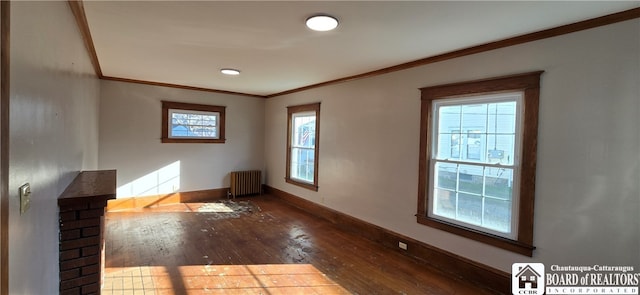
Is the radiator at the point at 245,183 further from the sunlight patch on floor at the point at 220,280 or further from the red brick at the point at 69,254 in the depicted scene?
the red brick at the point at 69,254

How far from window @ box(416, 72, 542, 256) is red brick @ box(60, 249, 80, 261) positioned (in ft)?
10.00

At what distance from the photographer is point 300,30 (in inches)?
99.4

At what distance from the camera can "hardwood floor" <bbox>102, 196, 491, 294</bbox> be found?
2.70 m

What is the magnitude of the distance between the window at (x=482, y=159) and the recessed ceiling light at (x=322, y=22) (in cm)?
144

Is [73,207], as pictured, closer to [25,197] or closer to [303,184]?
[25,197]

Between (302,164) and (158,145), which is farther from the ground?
(158,145)

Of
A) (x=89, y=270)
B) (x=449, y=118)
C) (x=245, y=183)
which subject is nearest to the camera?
(x=89, y=270)

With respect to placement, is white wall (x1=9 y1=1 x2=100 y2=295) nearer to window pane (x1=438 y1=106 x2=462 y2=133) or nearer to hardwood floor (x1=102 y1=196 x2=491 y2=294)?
hardwood floor (x1=102 y1=196 x2=491 y2=294)

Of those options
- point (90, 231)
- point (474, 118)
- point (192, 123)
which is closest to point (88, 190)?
point (90, 231)

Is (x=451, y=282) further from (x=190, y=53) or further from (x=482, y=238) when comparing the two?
(x=190, y=53)

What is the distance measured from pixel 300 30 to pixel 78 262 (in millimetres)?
2295

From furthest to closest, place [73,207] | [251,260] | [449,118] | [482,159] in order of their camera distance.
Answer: [251,260], [449,118], [482,159], [73,207]

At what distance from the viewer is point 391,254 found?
3.46 meters

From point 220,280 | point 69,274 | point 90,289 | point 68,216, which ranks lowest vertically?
point 220,280
